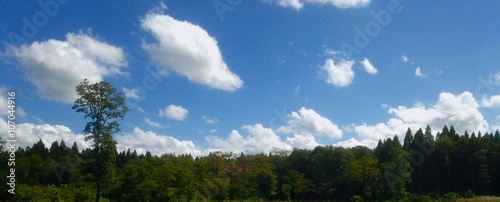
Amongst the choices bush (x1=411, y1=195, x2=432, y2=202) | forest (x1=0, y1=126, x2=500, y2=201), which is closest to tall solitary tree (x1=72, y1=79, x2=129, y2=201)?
forest (x1=0, y1=126, x2=500, y2=201)

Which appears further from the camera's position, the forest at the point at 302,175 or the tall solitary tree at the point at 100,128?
the forest at the point at 302,175

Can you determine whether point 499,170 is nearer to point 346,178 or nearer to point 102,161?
point 346,178

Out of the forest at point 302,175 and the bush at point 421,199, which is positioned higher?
the forest at point 302,175

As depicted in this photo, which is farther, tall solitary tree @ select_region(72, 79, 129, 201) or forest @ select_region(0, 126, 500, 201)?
forest @ select_region(0, 126, 500, 201)

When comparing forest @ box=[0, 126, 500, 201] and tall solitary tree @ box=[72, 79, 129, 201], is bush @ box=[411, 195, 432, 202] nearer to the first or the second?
forest @ box=[0, 126, 500, 201]

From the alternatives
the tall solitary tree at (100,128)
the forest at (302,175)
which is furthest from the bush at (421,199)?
the tall solitary tree at (100,128)

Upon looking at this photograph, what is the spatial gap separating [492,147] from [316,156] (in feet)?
84.8

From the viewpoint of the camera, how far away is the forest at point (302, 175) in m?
39.5

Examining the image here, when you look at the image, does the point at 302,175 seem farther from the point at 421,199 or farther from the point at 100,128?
the point at 100,128

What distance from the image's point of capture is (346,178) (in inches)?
2347

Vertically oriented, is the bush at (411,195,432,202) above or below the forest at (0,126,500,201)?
below

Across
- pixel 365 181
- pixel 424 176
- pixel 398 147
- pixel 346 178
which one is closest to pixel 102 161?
pixel 398 147

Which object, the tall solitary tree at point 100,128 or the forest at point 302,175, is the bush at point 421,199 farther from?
the tall solitary tree at point 100,128

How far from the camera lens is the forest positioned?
39.5 meters
